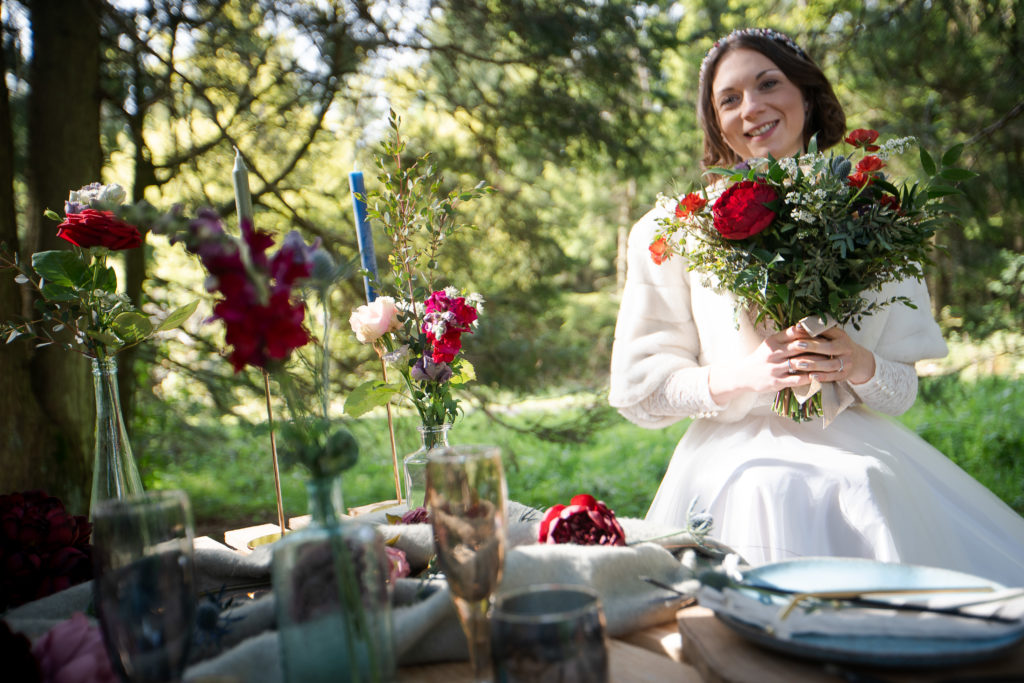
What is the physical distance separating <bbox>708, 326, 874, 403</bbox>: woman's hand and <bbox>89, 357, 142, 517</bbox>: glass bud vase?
1247 millimetres

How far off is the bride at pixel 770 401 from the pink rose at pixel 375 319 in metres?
0.64

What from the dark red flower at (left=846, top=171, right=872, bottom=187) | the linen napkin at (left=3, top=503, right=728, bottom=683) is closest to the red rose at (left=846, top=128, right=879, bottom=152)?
the dark red flower at (left=846, top=171, right=872, bottom=187)

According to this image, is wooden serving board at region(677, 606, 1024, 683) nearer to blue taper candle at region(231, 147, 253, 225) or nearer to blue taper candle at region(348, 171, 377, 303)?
blue taper candle at region(231, 147, 253, 225)

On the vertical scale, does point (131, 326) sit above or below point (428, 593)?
above

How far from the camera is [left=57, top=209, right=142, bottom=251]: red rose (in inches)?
44.4

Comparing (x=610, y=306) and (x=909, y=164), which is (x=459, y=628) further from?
(x=610, y=306)

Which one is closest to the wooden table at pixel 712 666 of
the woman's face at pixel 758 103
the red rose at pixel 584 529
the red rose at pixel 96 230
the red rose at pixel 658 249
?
A: the red rose at pixel 584 529

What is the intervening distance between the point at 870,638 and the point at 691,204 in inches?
38.6

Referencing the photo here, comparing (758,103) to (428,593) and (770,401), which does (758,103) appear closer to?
(770,401)

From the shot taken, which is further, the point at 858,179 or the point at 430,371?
the point at 858,179

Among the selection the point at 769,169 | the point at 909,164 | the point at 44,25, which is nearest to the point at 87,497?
the point at 44,25

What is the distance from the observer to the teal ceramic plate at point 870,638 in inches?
26.5

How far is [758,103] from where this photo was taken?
1.98m

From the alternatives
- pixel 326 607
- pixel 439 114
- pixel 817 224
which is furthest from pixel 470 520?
pixel 439 114
